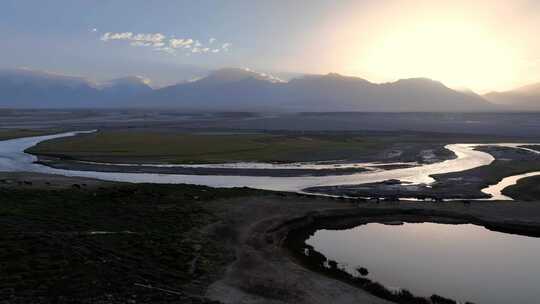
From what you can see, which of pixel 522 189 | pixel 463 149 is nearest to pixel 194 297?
pixel 522 189

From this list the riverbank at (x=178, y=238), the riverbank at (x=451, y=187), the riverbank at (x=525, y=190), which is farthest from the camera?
the riverbank at (x=451, y=187)

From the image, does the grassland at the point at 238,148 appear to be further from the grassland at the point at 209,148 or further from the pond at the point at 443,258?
the pond at the point at 443,258

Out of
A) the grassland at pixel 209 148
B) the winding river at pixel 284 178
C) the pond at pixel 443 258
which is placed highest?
the grassland at pixel 209 148

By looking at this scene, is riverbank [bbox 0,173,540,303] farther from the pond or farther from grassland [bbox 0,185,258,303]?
the pond

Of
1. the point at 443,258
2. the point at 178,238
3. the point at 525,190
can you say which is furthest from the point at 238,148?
the point at 443,258

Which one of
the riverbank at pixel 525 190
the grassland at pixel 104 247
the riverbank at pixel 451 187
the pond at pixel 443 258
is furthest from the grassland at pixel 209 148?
the pond at pixel 443 258

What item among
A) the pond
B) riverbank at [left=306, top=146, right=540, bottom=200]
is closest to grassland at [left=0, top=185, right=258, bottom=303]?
the pond

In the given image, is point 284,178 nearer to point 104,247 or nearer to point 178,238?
point 178,238
